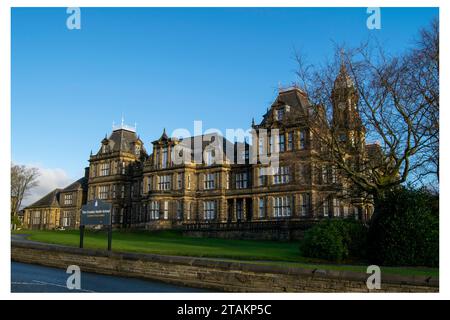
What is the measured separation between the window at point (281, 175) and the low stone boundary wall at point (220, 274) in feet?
99.8

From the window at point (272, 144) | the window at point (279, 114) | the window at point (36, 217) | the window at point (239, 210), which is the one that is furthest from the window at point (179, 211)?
the window at point (36, 217)

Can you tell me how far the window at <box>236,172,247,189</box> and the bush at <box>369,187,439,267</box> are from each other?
32.7 m

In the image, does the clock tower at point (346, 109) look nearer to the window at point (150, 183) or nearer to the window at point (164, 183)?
the window at point (164, 183)

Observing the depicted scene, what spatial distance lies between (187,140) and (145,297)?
4940 centimetres

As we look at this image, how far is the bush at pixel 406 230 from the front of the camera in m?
19.8

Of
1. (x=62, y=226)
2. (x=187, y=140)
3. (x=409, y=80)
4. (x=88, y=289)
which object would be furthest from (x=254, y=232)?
(x=62, y=226)

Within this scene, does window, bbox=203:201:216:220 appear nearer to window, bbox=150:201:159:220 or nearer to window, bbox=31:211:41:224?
window, bbox=150:201:159:220

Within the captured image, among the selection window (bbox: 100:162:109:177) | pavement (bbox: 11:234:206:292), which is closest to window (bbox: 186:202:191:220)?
window (bbox: 100:162:109:177)

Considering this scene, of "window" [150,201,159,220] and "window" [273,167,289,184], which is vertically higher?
"window" [273,167,289,184]

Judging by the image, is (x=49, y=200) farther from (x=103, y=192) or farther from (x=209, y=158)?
(x=209, y=158)

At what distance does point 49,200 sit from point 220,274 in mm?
65639

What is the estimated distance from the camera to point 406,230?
20266 mm

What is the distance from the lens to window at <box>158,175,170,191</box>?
59.4 metres
